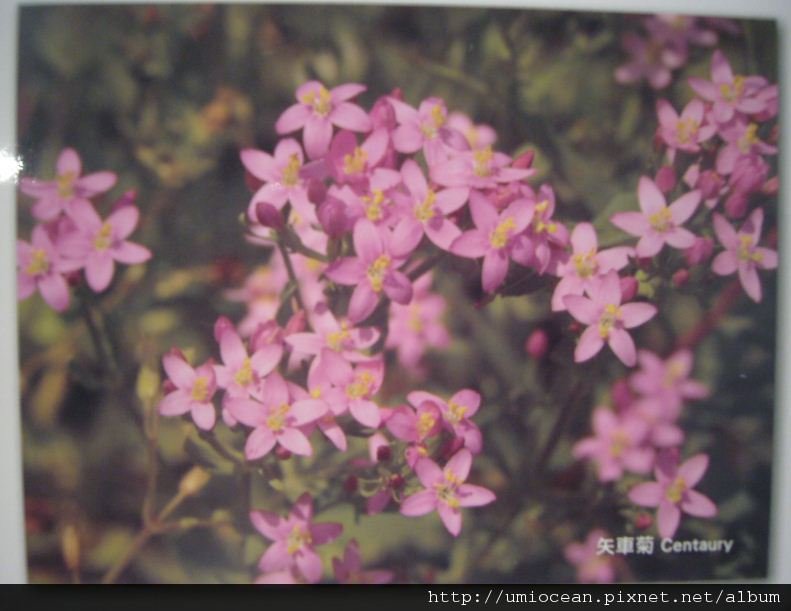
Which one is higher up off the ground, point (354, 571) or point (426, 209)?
point (426, 209)

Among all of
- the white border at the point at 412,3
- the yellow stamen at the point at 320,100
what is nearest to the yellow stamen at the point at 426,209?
the yellow stamen at the point at 320,100

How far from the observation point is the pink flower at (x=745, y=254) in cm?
97

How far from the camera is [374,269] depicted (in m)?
0.92

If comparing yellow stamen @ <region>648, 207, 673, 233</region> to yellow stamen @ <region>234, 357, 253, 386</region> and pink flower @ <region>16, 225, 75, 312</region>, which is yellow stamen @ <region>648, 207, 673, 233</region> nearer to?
yellow stamen @ <region>234, 357, 253, 386</region>

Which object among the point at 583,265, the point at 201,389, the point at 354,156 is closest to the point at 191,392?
the point at 201,389

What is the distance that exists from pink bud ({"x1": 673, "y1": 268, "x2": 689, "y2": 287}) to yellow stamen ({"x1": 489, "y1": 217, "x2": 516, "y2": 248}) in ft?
0.94

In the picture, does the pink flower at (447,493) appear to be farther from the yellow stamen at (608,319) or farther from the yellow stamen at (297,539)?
the yellow stamen at (608,319)

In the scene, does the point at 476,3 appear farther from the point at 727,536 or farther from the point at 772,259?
the point at 727,536

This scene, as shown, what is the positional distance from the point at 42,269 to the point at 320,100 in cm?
52

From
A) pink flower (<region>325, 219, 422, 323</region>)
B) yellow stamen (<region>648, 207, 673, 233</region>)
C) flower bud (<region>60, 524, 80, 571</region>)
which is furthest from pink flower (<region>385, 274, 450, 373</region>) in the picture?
flower bud (<region>60, 524, 80, 571</region>)

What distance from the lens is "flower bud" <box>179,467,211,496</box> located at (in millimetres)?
945

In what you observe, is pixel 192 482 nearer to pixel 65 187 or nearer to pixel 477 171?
pixel 65 187

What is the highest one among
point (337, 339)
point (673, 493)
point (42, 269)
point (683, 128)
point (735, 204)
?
point (683, 128)

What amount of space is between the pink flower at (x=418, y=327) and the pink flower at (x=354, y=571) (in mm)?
314
